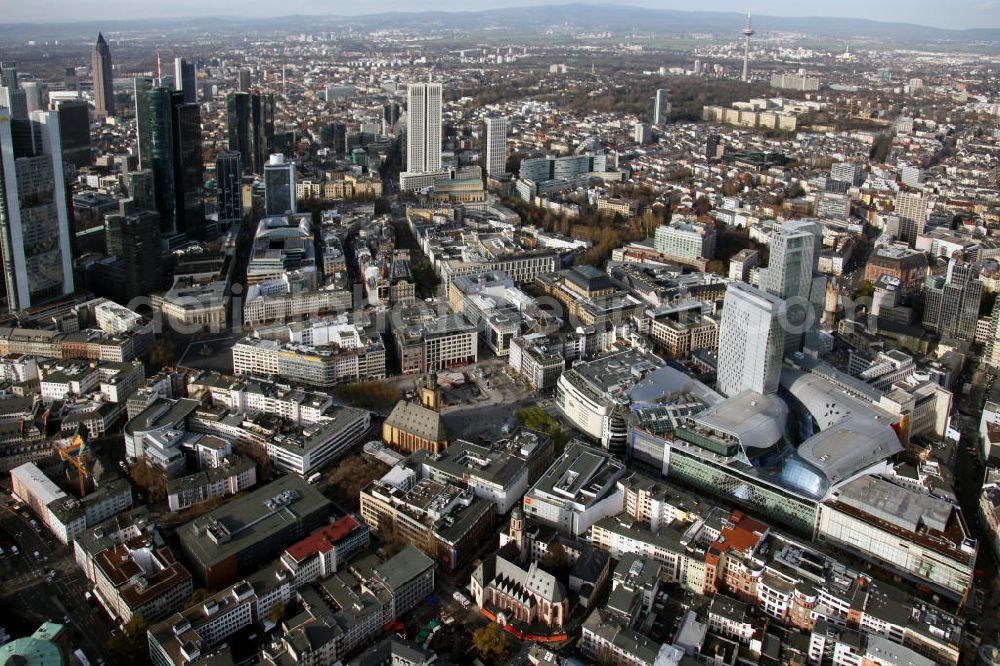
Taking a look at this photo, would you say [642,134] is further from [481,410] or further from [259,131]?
[481,410]

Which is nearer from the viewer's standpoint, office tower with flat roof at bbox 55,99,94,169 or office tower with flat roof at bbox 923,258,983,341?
office tower with flat roof at bbox 923,258,983,341

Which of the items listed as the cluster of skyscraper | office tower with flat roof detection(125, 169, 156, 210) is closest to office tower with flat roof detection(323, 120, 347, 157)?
office tower with flat roof detection(125, 169, 156, 210)

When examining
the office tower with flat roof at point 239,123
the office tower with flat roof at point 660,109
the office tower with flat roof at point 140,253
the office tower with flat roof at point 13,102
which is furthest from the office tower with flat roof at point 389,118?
the office tower with flat roof at point 140,253

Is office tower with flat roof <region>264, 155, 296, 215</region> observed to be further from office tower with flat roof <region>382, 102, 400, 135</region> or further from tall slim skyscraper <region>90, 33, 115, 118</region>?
tall slim skyscraper <region>90, 33, 115, 118</region>

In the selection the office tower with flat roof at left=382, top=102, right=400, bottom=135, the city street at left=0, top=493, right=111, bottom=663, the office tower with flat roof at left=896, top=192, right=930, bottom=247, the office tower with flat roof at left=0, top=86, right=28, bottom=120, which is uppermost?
the office tower with flat roof at left=0, top=86, right=28, bottom=120

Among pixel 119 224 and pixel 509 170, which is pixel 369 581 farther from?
pixel 509 170

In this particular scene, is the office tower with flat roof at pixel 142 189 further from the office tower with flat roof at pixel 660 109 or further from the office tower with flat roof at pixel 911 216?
the office tower with flat roof at pixel 660 109

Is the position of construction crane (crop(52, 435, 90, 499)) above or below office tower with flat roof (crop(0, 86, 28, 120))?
below
